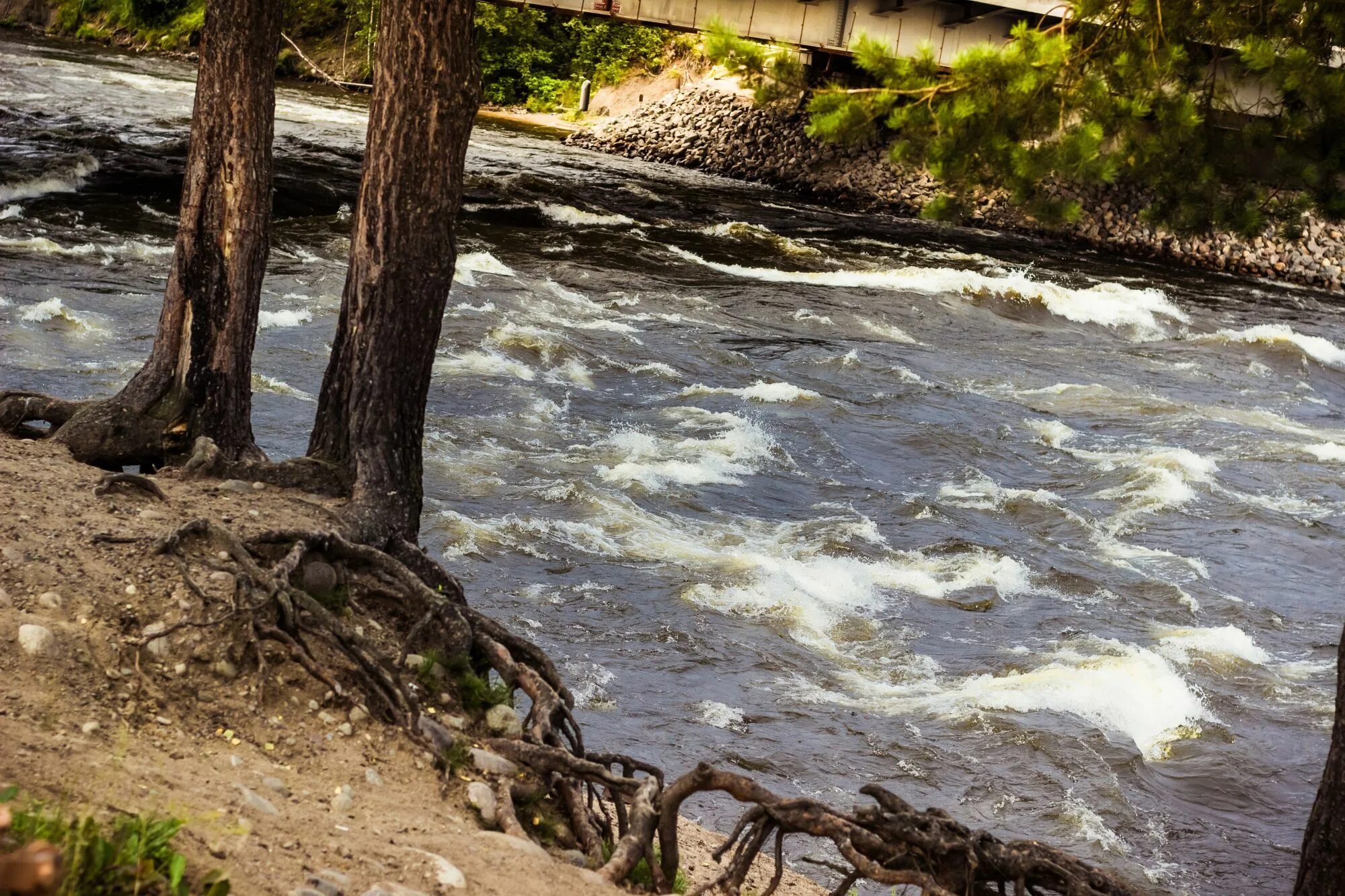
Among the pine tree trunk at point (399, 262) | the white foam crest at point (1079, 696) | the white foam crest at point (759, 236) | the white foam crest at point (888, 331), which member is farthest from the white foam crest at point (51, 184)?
the white foam crest at point (1079, 696)

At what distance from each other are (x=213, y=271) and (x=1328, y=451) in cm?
1267

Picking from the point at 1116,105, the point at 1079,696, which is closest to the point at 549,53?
the point at 1116,105

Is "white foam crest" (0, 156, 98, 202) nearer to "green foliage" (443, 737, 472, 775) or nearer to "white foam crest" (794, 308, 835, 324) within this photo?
"white foam crest" (794, 308, 835, 324)

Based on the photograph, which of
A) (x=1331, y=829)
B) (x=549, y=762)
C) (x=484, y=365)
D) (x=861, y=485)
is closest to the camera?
(x=1331, y=829)

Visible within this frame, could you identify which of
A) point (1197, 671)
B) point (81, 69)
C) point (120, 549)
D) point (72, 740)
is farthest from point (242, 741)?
point (81, 69)

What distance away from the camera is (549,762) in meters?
5.16

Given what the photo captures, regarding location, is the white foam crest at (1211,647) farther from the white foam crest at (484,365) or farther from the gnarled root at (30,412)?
the white foam crest at (484,365)

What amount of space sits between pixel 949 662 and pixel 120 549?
202 inches

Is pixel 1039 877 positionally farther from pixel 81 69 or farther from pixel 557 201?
pixel 81 69

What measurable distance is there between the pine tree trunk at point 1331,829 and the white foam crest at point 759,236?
796 inches

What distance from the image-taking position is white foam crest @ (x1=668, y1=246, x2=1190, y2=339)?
2225 cm

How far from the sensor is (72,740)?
3.98 metres

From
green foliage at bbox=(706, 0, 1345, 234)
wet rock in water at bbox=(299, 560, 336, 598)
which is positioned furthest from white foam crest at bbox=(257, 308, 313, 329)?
wet rock in water at bbox=(299, 560, 336, 598)

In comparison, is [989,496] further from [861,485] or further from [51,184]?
[51,184]
